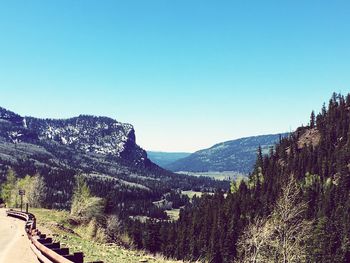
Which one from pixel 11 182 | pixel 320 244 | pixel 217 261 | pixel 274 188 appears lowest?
pixel 217 261

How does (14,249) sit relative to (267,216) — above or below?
above

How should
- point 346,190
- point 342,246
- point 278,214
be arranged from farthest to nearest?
point 346,190 < point 342,246 < point 278,214

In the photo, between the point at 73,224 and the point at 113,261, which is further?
the point at 73,224

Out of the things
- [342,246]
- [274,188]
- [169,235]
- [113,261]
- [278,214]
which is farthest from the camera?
[274,188]

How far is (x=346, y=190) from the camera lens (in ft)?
529

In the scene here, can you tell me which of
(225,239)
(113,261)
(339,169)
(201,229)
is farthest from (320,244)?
(113,261)

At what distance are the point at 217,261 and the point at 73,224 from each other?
97.7 m

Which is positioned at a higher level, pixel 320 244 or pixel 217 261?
pixel 320 244

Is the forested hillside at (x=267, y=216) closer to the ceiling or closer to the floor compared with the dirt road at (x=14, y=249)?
closer to the floor

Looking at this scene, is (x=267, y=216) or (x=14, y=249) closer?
(x=14, y=249)

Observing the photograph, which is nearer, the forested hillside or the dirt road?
the dirt road

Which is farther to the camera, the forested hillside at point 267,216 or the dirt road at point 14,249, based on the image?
the forested hillside at point 267,216

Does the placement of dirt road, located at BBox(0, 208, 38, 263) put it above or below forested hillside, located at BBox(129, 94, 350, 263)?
above

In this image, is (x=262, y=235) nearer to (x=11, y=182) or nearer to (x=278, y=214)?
(x=278, y=214)
